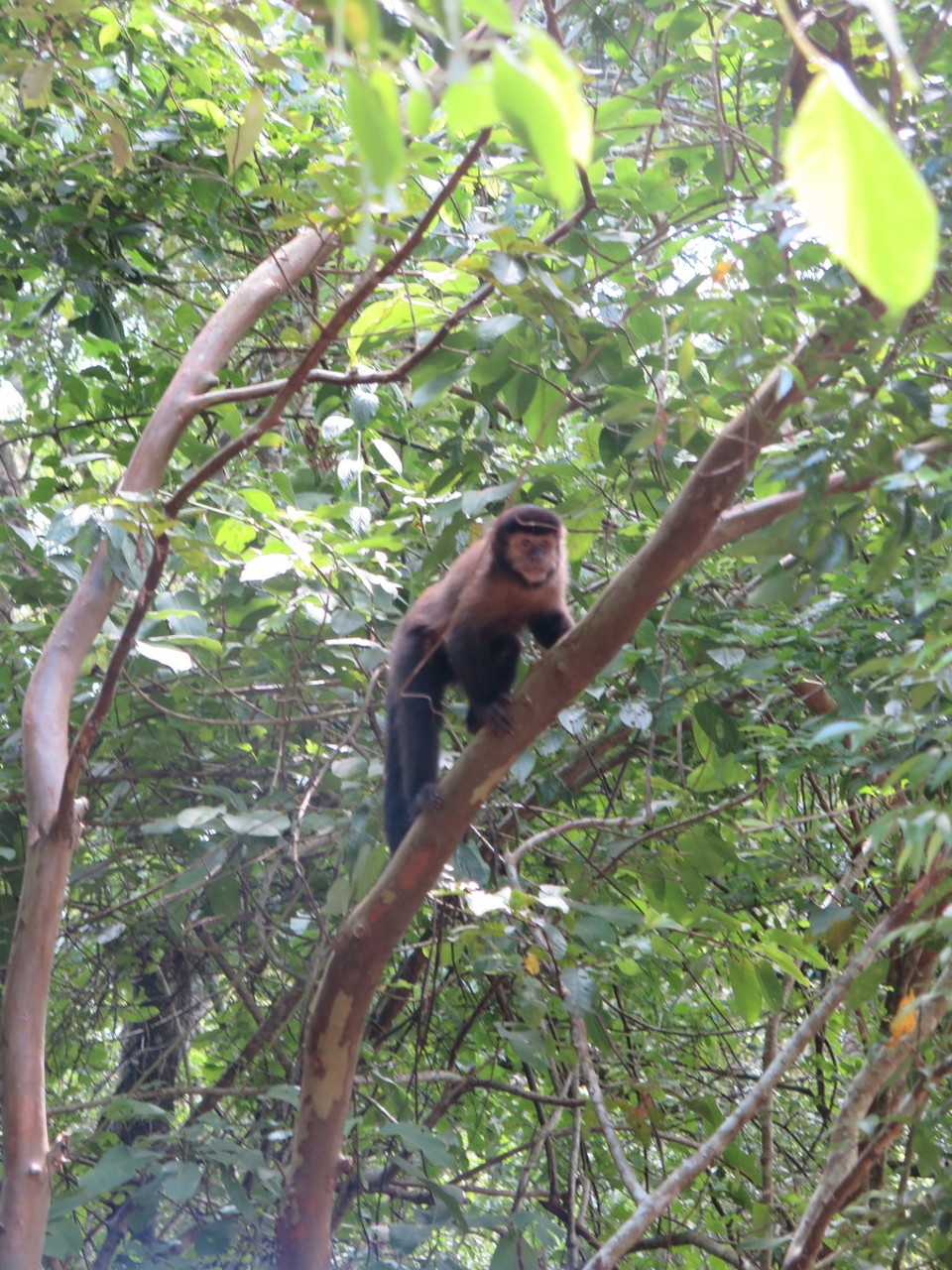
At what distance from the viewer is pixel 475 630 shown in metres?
4.09

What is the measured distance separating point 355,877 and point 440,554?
39.6 inches

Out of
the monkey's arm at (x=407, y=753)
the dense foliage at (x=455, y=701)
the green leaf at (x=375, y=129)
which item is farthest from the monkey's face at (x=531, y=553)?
the green leaf at (x=375, y=129)

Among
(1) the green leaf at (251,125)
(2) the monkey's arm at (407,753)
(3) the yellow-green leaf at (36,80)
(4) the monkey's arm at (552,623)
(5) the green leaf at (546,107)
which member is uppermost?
(3) the yellow-green leaf at (36,80)

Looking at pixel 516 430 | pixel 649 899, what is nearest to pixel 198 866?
pixel 649 899

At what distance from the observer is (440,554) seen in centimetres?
354

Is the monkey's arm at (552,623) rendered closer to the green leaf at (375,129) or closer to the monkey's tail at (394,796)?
the monkey's tail at (394,796)

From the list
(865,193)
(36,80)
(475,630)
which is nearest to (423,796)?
(475,630)

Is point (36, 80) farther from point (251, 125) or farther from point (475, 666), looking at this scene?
point (475, 666)

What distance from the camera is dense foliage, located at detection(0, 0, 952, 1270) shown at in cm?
264

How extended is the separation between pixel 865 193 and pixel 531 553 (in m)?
3.53

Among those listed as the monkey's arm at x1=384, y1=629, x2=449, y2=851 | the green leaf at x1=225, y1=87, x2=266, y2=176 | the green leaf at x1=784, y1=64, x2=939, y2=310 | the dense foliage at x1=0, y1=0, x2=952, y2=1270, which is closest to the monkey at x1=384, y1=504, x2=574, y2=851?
the monkey's arm at x1=384, y1=629, x2=449, y2=851

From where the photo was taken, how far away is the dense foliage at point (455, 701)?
104 inches

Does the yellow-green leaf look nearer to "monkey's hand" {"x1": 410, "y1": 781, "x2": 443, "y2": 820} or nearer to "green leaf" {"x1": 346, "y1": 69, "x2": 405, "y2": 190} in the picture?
"monkey's hand" {"x1": 410, "y1": 781, "x2": 443, "y2": 820}

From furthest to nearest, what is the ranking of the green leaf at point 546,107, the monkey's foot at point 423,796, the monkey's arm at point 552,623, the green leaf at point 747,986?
the monkey's arm at point 552,623 < the monkey's foot at point 423,796 < the green leaf at point 747,986 < the green leaf at point 546,107
